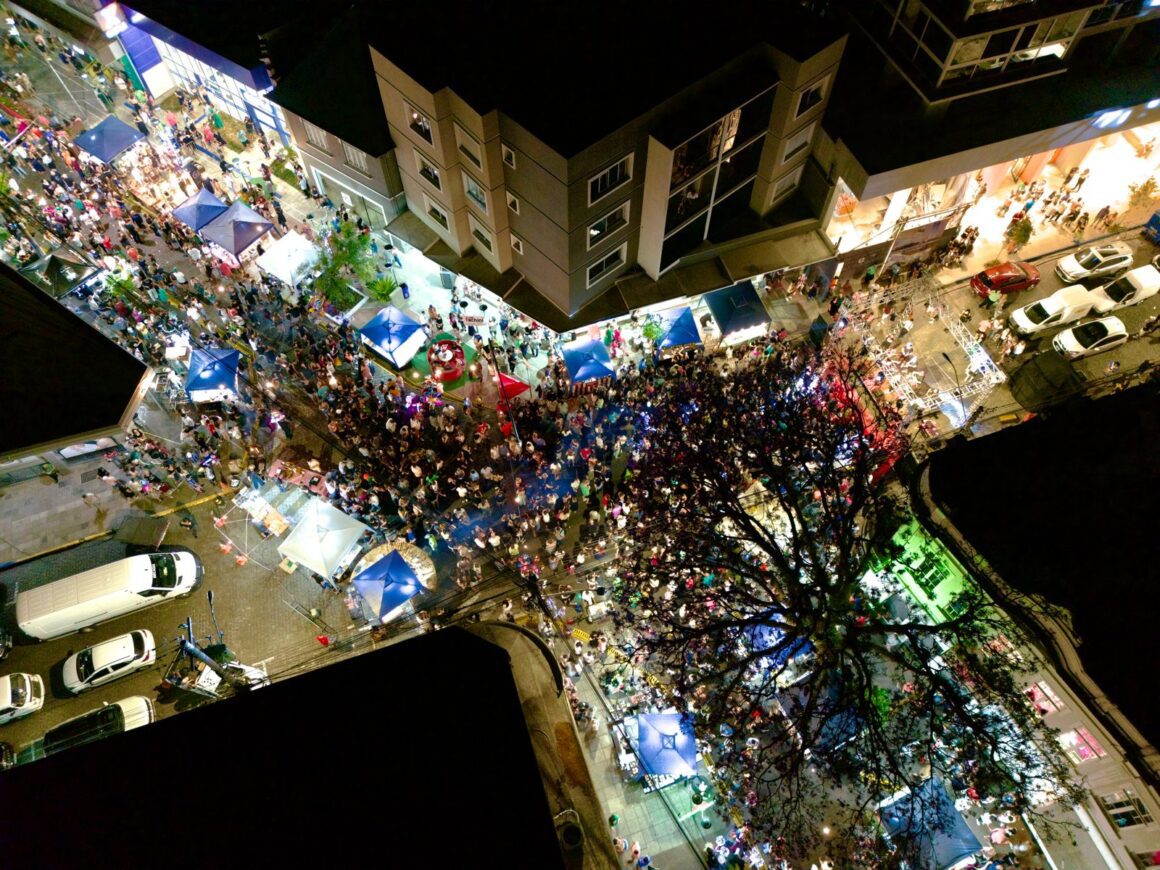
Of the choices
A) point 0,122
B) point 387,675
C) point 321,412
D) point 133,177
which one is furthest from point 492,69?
point 0,122

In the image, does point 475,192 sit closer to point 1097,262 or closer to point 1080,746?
point 1080,746

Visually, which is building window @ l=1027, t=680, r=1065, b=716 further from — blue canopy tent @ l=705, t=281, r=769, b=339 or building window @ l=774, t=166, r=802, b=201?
building window @ l=774, t=166, r=802, b=201

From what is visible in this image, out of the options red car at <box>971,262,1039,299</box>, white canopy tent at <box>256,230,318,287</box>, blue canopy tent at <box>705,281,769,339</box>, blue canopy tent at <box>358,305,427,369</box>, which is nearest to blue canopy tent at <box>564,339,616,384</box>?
blue canopy tent at <box>705,281,769,339</box>

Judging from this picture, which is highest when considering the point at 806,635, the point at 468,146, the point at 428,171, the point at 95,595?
the point at 428,171

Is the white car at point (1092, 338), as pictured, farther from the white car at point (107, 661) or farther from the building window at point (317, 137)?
the white car at point (107, 661)

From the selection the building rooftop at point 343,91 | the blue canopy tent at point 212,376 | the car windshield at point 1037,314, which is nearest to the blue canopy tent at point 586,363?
the building rooftop at point 343,91

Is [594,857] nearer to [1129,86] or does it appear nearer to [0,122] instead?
[1129,86]

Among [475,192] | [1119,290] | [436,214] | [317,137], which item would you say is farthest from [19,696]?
[1119,290]
